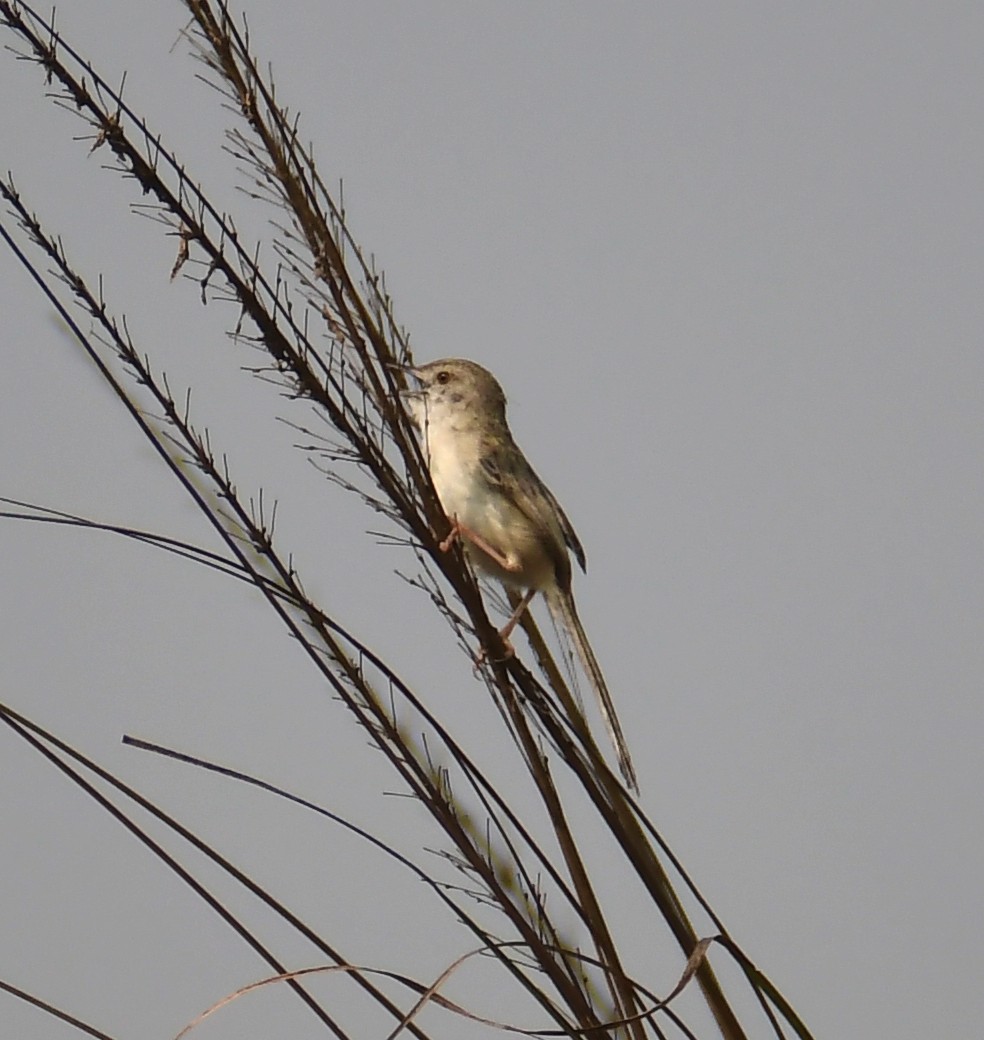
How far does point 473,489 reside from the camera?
3.91 metres

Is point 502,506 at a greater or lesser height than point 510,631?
greater

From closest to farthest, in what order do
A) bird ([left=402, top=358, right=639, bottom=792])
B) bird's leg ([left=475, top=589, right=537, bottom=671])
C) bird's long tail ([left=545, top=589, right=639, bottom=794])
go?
Answer: bird's leg ([left=475, top=589, right=537, bottom=671]) < bird's long tail ([left=545, top=589, right=639, bottom=794]) < bird ([left=402, top=358, right=639, bottom=792])

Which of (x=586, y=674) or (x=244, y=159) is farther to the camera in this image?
(x=586, y=674)

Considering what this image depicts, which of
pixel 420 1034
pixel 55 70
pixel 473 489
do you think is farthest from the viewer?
pixel 473 489

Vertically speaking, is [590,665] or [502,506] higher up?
[502,506]

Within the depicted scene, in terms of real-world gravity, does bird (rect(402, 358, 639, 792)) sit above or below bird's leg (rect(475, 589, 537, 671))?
above

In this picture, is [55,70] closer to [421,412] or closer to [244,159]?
[244,159]

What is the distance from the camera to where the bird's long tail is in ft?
9.70

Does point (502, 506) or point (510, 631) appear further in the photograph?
point (502, 506)

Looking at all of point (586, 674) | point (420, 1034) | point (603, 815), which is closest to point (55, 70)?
point (603, 815)

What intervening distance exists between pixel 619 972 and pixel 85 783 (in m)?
0.67

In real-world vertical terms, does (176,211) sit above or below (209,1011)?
above

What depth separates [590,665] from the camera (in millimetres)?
3562

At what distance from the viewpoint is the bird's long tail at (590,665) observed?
296 centimetres
